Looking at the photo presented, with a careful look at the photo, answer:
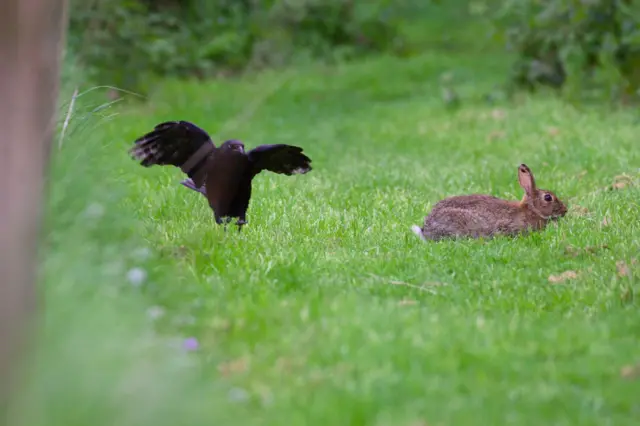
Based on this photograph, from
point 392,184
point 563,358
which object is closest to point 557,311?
point 563,358

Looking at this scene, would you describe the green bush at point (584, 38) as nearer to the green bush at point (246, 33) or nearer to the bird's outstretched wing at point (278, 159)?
the green bush at point (246, 33)

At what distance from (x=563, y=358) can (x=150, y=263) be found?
7.66 ft

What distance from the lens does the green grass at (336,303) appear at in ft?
15.1

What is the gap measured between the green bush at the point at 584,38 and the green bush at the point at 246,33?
16.2 feet

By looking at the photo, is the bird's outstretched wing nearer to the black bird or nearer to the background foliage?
the black bird

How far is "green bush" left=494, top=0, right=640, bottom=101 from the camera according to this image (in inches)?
600

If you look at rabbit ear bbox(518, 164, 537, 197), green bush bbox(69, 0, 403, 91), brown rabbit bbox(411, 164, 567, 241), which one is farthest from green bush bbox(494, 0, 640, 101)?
brown rabbit bbox(411, 164, 567, 241)

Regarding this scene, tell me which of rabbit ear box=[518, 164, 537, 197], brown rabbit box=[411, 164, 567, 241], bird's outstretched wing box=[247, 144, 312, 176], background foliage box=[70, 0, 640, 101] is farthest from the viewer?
background foliage box=[70, 0, 640, 101]

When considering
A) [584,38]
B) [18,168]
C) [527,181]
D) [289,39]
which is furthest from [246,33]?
[18,168]

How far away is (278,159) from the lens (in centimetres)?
803

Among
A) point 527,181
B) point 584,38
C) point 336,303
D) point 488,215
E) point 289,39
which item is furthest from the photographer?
point 289,39

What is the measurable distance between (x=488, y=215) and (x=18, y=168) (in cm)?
480

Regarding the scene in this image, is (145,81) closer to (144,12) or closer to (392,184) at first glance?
(144,12)

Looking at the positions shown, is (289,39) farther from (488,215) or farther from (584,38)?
(488,215)
